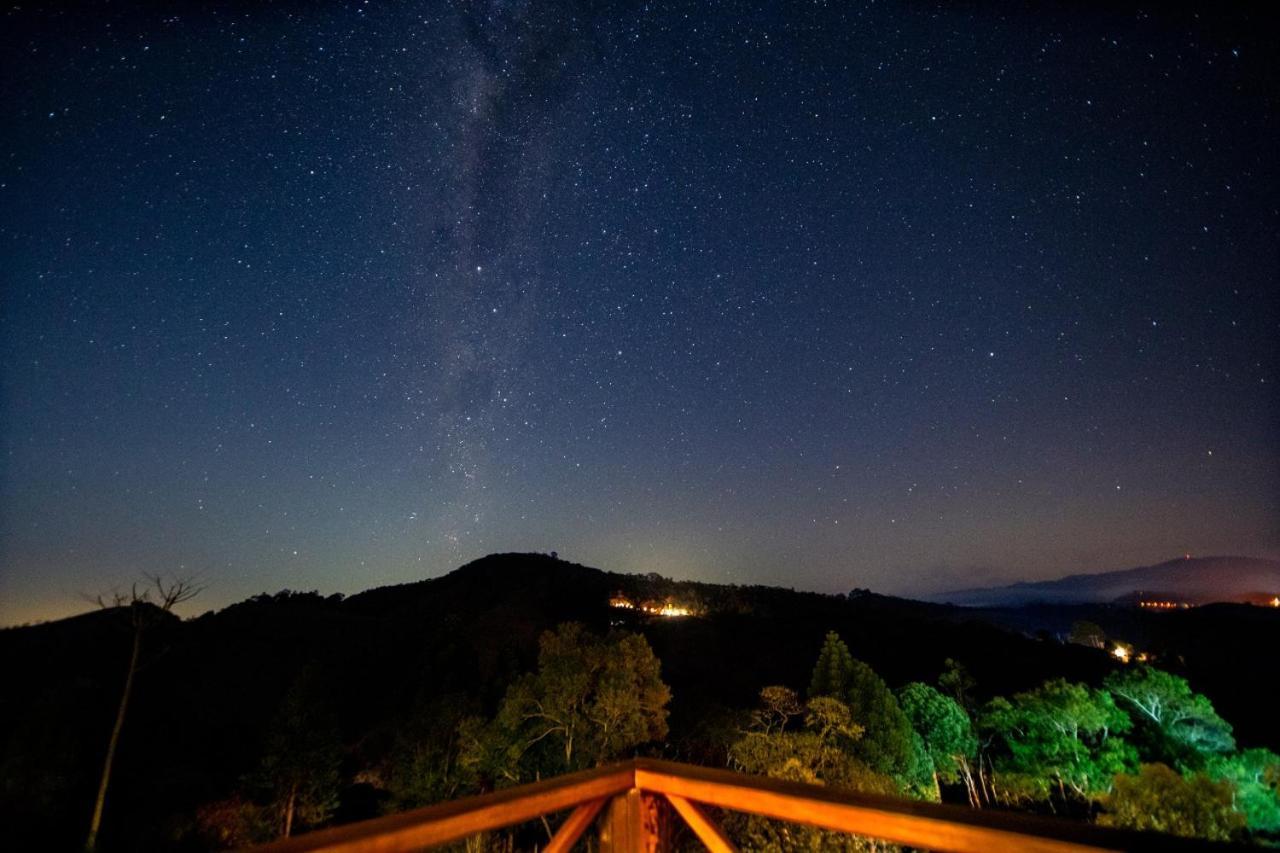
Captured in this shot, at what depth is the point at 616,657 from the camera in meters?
Result: 25.0

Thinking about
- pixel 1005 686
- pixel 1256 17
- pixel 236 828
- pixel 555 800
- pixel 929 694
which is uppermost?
pixel 1256 17

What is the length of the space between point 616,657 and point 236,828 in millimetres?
20258

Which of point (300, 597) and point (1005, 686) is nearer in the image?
point (1005, 686)

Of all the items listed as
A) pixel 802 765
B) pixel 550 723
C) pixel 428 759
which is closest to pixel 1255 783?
pixel 802 765

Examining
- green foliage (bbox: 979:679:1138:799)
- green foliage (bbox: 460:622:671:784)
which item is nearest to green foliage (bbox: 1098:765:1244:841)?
green foliage (bbox: 979:679:1138:799)

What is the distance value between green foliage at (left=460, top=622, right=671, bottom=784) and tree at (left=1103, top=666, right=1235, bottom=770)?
71.4 feet

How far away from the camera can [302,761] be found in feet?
90.6

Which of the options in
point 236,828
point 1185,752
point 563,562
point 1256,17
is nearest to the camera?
point 1256,17

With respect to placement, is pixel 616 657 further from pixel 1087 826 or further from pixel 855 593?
pixel 855 593

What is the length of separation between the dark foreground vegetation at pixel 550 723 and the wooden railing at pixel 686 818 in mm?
7456

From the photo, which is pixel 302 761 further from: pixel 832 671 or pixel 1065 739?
pixel 1065 739

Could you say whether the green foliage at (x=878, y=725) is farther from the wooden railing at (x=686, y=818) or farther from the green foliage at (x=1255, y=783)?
the wooden railing at (x=686, y=818)

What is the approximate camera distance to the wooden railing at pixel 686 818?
1.39 m

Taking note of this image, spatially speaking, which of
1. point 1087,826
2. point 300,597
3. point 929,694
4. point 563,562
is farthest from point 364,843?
point 563,562
